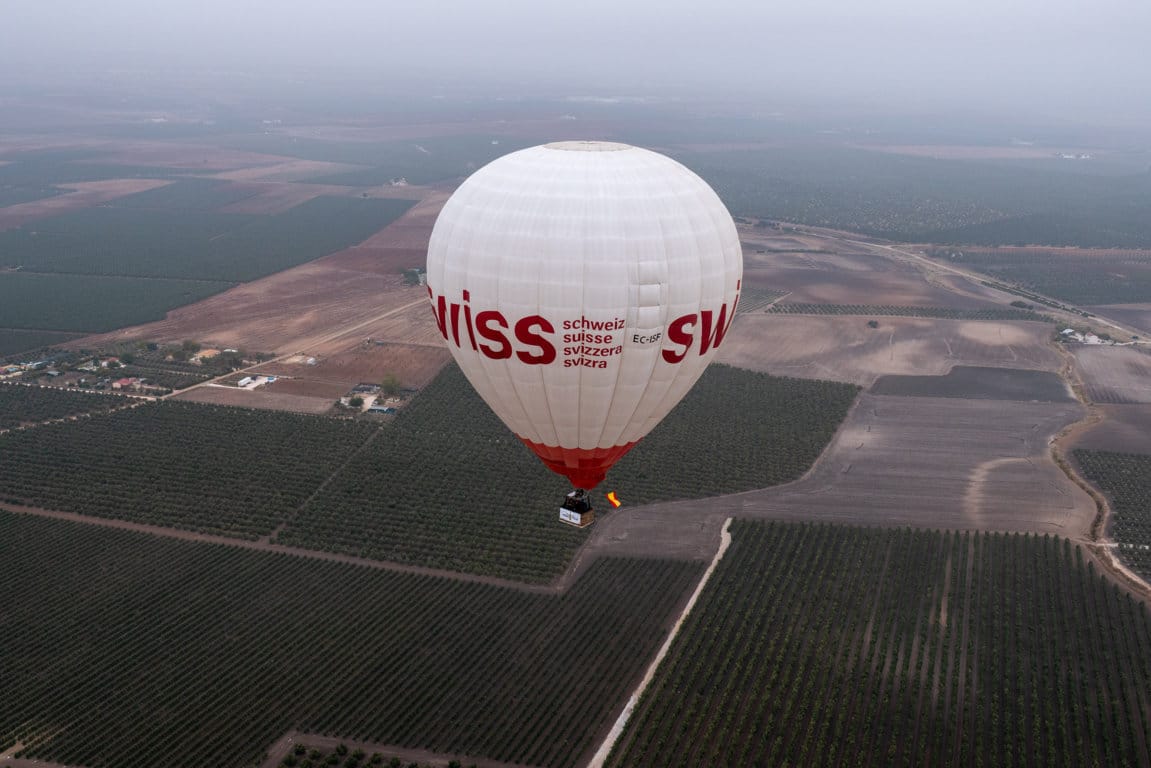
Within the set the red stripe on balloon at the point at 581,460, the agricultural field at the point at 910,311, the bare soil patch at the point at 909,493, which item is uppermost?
the red stripe on balloon at the point at 581,460

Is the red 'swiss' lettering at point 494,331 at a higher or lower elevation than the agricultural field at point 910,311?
higher

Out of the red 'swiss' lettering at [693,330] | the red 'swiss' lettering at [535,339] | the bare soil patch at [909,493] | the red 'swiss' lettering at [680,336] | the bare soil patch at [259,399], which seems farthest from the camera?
the bare soil patch at [259,399]

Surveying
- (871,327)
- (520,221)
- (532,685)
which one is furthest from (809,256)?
(520,221)

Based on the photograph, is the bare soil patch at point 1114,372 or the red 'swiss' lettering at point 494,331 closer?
the red 'swiss' lettering at point 494,331

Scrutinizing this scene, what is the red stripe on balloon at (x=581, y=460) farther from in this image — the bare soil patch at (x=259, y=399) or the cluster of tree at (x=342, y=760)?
the bare soil patch at (x=259, y=399)

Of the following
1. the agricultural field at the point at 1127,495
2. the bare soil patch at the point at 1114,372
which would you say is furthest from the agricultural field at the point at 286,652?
the bare soil patch at the point at 1114,372

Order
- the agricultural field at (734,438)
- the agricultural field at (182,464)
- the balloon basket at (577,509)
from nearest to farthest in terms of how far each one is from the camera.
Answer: the balloon basket at (577,509), the agricultural field at (182,464), the agricultural field at (734,438)
